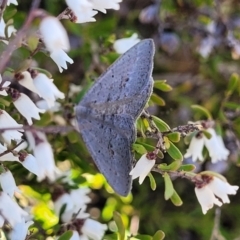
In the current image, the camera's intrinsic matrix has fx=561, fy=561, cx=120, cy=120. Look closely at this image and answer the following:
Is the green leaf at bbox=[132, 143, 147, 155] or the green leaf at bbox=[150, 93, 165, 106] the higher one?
the green leaf at bbox=[132, 143, 147, 155]

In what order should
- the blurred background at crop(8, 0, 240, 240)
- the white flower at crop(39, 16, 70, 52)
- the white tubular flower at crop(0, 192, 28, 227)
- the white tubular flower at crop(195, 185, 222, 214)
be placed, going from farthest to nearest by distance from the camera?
the blurred background at crop(8, 0, 240, 240), the white tubular flower at crop(195, 185, 222, 214), the white tubular flower at crop(0, 192, 28, 227), the white flower at crop(39, 16, 70, 52)

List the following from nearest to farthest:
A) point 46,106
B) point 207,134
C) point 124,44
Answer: point 207,134 → point 46,106 → point 124,44

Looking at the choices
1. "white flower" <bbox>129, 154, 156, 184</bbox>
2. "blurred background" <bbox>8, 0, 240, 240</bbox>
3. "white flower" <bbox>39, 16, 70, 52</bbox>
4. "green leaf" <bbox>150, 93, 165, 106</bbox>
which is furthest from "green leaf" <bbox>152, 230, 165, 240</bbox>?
"white flower" <bbox>39, 16, 70, 52</bbox>

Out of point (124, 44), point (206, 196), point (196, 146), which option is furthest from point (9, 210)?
point (124, 44)

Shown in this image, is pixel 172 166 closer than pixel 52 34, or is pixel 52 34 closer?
pixel 52 34

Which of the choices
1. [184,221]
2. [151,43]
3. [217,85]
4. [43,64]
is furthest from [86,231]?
[217,85]

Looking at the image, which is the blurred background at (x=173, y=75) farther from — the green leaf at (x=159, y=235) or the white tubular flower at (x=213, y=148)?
the green leaf at (x=159, y=235)

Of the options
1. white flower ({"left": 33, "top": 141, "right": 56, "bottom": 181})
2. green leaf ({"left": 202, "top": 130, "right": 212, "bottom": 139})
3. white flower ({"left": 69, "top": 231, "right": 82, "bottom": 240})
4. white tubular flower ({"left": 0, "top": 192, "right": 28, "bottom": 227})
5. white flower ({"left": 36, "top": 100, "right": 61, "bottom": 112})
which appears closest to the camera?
white flower ({"left": 33, "top": 141, "right": 56, "bottom": 181})

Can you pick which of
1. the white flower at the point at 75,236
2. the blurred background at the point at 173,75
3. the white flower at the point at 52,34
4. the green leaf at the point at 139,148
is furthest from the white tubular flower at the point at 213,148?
the white flower at the point at 52,34

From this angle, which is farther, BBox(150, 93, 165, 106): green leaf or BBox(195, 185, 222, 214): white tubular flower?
BBox(150, 93, 165, 106): green leaf

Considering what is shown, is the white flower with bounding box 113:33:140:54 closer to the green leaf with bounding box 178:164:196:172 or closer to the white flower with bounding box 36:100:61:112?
the white flower with bounding box 36:100:61:112

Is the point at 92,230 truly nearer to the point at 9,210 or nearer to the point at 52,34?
the point at 9,210
